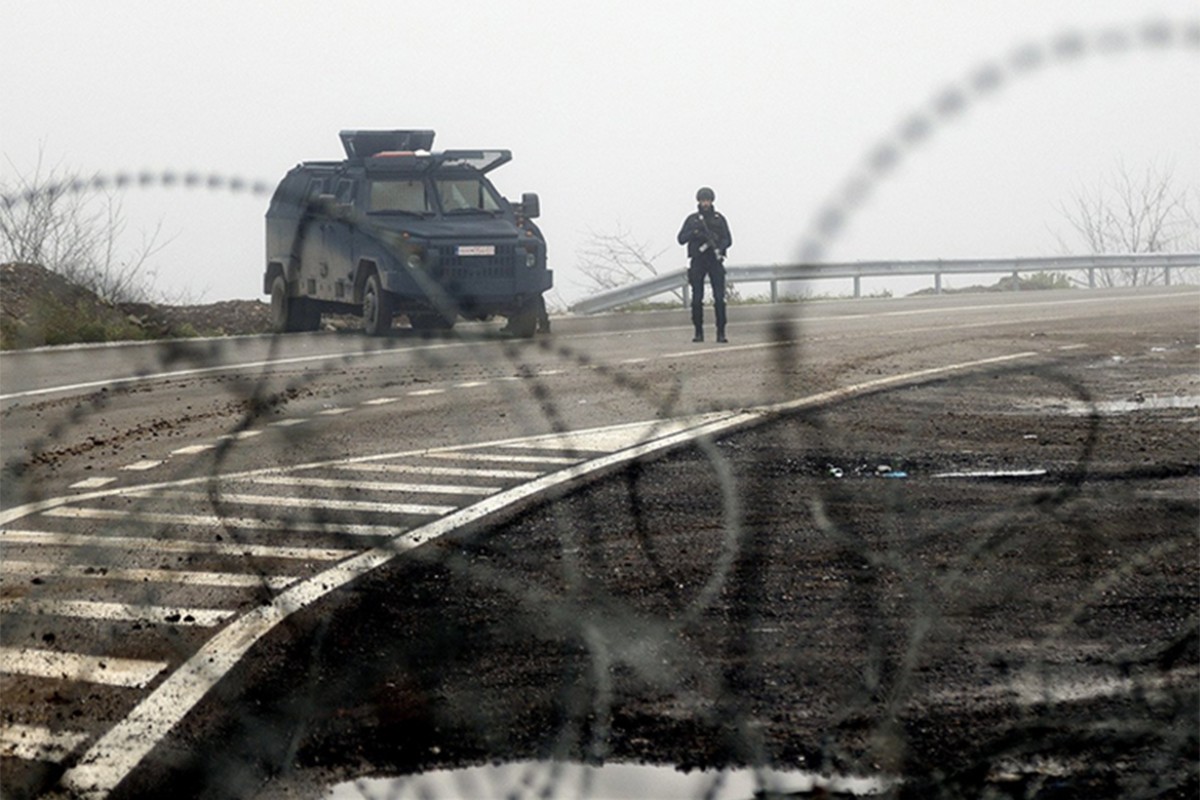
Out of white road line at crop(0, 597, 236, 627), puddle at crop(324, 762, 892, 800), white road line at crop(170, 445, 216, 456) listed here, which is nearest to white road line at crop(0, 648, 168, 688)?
white road line at crop(0, 597, 236, 627)

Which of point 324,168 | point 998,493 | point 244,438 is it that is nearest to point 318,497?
point 244,438

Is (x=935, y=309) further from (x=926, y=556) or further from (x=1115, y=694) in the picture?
(x=1115, y=694)

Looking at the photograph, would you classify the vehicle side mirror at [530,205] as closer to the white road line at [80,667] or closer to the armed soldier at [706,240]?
the armed soldier at [706,240]

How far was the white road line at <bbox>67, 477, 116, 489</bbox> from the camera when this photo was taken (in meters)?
11.2

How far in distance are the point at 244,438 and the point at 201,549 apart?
14.1ft

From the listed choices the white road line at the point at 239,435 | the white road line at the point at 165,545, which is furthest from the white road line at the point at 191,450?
the white road line at the point at 165,545

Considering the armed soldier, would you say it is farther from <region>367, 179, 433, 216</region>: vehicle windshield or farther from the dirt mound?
the dirt mound

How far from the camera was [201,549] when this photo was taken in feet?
29.8

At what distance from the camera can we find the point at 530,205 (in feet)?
76.2

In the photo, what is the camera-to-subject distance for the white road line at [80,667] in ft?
22.3

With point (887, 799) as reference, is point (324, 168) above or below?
above

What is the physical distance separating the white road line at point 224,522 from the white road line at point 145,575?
1026mm

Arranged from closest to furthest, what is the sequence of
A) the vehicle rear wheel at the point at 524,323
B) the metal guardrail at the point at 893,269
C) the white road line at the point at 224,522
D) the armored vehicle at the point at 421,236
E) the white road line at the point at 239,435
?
the white road line at the point at 224,522, the white road line at the point at 239,435, the armored vehicle at the point at 421,236, the vehicle rear wheel at the point at 524,323, the metal guardrail at the point at 893,269

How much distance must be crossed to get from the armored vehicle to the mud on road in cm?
1195
